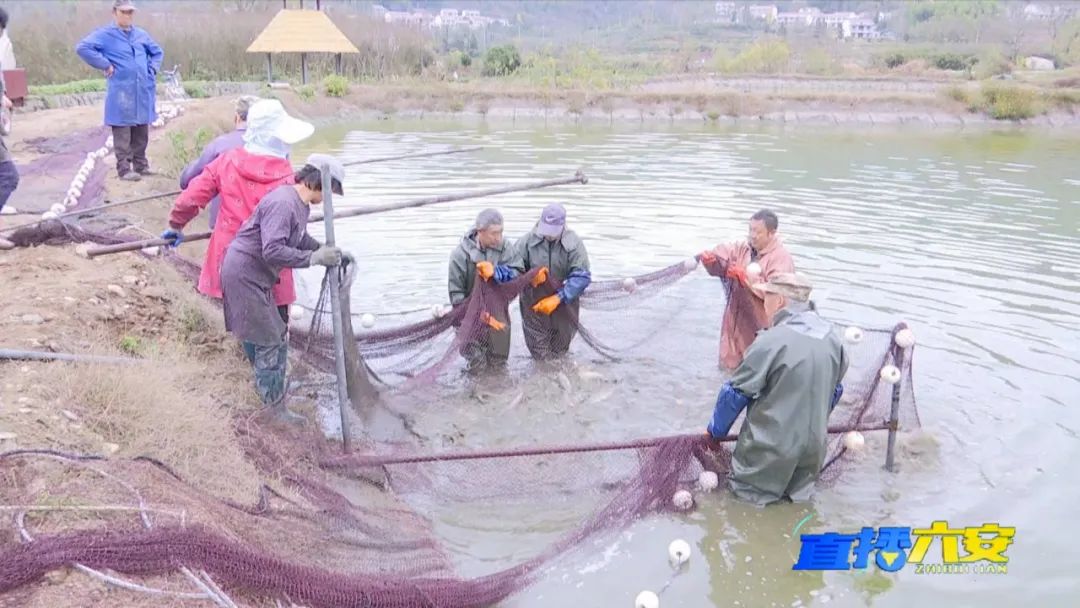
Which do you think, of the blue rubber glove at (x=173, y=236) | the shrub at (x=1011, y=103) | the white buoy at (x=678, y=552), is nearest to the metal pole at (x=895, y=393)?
the white buoy at (x=678, y=552)

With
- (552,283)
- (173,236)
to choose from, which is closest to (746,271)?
(552,283)

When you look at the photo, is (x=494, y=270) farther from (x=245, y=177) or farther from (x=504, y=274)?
(x=245, y=177)

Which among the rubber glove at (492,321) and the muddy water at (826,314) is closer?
the muddy water at (826,314)

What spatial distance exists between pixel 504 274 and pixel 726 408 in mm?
2251

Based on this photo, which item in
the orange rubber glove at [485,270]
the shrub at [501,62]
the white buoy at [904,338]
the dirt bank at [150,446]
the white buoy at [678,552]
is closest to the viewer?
the dirt bank at [150,446]

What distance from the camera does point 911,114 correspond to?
27953mm

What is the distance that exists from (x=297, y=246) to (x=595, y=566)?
2.48m

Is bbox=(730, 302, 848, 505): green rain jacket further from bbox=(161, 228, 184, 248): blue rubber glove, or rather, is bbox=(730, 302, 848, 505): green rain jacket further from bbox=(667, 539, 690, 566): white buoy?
bbox=(161, 228, 184, 248): blue rubber glove

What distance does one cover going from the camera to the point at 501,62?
121 feet

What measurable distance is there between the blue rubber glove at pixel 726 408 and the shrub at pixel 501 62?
1338 inches

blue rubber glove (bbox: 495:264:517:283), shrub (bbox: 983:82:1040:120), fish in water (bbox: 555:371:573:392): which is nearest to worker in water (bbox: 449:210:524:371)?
blue rubber glove (bbox: 495:264:517:283)

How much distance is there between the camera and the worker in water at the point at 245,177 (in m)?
4.84

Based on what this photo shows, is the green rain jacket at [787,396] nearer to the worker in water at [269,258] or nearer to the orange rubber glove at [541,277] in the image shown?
the orange rubber glove at [541,277]

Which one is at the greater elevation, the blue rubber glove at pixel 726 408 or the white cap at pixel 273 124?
the white cap at pixel 273 124
